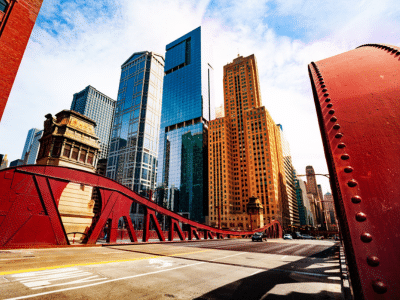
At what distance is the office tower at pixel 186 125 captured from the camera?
11794cm

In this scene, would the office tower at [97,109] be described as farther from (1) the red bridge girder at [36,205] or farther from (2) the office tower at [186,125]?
(1) the red bridge girder at [36,205]

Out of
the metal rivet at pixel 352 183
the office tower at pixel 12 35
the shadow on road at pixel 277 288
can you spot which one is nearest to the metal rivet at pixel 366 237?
the metal rivet at pixel 352 183

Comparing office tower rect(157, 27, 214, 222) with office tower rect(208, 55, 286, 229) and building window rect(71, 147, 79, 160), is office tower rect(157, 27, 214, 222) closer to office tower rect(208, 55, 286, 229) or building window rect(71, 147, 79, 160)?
office tower rect(208, 55, 286, 229)

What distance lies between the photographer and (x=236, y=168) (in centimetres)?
11569

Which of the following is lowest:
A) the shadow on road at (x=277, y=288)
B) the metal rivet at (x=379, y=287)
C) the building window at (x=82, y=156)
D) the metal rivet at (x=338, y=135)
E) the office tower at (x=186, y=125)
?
the shadow on road at (x=277, y=288)

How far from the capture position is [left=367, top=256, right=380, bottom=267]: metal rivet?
4.57 ft

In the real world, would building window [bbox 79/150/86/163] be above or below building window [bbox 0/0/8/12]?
below

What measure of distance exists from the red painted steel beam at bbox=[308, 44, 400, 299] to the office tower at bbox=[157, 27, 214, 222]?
370 feet

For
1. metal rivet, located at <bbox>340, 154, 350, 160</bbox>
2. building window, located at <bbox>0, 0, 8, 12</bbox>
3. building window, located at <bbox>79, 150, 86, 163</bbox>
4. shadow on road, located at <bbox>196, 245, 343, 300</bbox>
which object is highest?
building window, located at <bbox>0, 0, 8, 12</bbox>

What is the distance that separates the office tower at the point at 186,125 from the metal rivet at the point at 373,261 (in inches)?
4460

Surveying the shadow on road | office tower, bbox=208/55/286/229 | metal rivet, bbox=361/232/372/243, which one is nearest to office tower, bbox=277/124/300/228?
office tower, bbox=208/55/286/229

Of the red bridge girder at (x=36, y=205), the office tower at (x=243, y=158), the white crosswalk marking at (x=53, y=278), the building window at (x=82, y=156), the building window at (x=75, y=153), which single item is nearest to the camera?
the white crosswalk marking at (x=53, y=278)

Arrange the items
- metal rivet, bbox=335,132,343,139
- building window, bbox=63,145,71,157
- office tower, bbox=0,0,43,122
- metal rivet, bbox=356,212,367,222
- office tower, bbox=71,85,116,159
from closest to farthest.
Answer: metal rivet, bbox=356,212,367,222 < metal rivet, bbox=335,132,343,139 < office tower, bbox=0,0,43,122 < building window, bbox=63,145,71,157 < office tower, bbox=71,85,116,159

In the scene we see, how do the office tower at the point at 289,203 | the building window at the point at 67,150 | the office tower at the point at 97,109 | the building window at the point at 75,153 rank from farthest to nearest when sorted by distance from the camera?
the office tower at the point at 97,109 → the office tower at the point at 289,203 → the building window at the point at 75,153 → the building window at the point at 67,150
